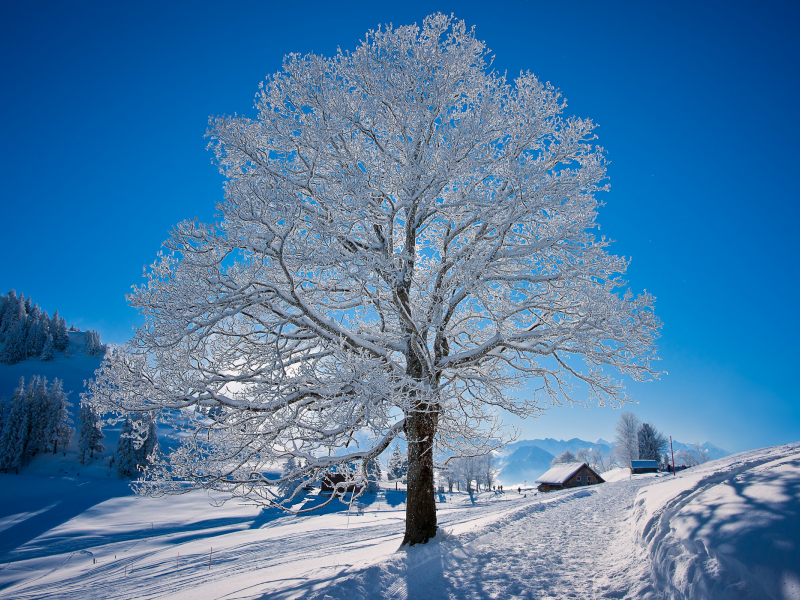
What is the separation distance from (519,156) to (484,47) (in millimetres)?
2876

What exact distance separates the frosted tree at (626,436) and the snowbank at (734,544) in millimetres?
74663

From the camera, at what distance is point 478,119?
7.07 meters

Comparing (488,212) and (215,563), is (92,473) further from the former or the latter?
(488,212)

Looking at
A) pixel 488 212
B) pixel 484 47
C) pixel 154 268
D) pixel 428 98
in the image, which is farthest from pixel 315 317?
pixel 484 47

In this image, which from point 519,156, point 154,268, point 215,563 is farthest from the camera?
point 215,563

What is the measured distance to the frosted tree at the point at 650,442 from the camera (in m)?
61.0

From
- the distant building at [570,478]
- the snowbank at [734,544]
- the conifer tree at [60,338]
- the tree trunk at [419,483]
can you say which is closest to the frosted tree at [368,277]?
the tree trunk at [419,483]

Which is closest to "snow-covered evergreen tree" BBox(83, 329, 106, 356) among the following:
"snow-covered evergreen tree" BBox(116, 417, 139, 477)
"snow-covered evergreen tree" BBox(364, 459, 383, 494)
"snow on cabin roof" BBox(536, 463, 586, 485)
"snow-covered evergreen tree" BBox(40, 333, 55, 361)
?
"snow-covered evergreen tree" BBox(40, 333, 55, 361)

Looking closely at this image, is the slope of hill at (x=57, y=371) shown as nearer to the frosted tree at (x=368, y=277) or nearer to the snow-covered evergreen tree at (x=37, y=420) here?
the snow-covered evergreen tree at (x=37, y=420)

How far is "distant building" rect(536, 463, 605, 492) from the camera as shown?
165ft

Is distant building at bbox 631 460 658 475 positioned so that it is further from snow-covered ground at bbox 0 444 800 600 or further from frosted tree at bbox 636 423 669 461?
snow-covered ground at bbox 0 444 800 600

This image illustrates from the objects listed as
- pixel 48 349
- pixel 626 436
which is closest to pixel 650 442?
pixel 626 436

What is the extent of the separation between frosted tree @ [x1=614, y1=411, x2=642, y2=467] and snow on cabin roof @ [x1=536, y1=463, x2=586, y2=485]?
17.9 metres

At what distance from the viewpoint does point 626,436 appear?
6844 centimetres
